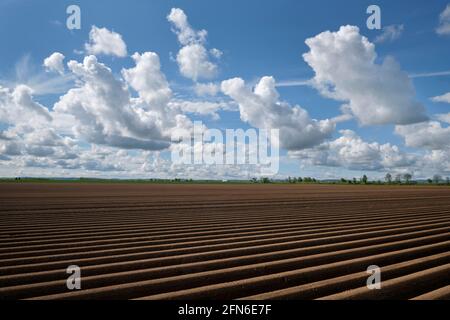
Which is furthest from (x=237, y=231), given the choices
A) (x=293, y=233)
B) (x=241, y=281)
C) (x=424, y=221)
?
(x=424, y=221)

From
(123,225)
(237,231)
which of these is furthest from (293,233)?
(123,225)

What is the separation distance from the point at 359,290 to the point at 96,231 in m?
4.95

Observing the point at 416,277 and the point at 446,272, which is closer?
the point at 416,277

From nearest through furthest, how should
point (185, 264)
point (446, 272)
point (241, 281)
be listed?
point (241, 281) → point (446, 272) → point (185, 264)

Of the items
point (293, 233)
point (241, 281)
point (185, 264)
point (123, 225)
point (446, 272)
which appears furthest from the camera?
point (123, 225)

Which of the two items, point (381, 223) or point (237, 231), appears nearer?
point (237, 231)

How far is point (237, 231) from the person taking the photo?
6277mm

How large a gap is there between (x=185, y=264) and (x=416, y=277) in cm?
253
